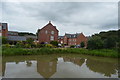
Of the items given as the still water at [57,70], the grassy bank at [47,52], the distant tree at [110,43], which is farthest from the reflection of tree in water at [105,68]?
the distant tree at [110,43]

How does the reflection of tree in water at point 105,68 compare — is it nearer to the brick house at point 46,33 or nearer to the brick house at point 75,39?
the brick house at point 46,33

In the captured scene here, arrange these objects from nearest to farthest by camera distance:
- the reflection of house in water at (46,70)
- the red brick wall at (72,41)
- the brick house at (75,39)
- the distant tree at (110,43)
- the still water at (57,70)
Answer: the still water at (57,70)
the reflection of house in water at (46,70)
the distant tree at (110,43)
the brick house at (75,39)
the red brick wall at (72,41)

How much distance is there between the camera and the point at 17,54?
15.2 m

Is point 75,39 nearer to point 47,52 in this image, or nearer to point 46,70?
point 47,52

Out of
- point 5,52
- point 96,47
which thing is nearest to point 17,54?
point 5,52

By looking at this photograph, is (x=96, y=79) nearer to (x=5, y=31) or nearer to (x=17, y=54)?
(x=17, y=54)

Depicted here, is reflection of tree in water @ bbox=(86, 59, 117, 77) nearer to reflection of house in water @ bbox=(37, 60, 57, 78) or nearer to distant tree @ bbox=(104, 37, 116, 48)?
reflection of house in water @ bbox=(37, 60, 57, 78)

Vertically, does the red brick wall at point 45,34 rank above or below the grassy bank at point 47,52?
above

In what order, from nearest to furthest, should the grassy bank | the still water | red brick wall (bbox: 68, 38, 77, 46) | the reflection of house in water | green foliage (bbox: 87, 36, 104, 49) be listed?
the still water < the reflection of house in water < the grassy bank < green foliage (bbox: 87, 36, 104, 49) < red brick wall (bbox: 68, 38, 77, 46)

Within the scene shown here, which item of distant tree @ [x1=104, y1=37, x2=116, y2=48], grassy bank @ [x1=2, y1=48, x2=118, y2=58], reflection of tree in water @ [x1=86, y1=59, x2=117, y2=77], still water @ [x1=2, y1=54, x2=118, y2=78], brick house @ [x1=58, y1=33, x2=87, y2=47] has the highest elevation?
brick house @ [x1=58, y1=33, x2=87, y2=47]

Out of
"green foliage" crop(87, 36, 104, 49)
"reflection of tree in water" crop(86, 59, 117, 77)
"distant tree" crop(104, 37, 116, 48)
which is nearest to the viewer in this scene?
"reflection of tree in water" crop(86, 59, 117, 77)

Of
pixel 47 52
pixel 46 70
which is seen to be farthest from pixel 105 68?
pixel 47 52

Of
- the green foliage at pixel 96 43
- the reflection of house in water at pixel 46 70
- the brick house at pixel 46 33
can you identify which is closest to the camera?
the reflection of house in water at pixel 46 70

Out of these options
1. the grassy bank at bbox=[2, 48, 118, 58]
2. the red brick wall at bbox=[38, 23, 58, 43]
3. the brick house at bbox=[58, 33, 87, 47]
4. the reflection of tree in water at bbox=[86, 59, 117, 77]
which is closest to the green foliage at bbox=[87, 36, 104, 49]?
the grassy bank at bbox=[2, 48, 118, 58]
